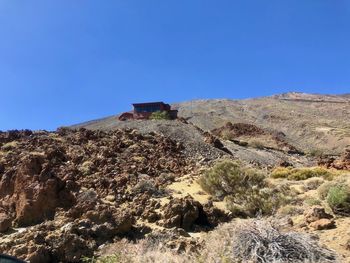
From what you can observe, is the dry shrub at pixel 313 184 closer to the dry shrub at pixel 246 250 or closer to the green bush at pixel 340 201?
the green bush at pixel 340 201

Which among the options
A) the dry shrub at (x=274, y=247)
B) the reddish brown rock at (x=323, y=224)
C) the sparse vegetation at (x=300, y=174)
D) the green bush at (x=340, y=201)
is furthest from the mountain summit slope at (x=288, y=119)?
the dry shrub at (x=274, y=247)

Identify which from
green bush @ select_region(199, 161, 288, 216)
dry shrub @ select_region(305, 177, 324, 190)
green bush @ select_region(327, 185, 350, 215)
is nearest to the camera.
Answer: green bush @ select_region(327, 185, 350, 215)

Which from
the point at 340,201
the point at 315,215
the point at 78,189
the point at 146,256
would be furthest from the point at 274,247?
the point at 78,189

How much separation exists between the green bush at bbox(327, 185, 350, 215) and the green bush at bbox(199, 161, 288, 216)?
1855 millimetres

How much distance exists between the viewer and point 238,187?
18.8 metres

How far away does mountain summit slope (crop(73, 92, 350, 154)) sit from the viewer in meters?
66.9

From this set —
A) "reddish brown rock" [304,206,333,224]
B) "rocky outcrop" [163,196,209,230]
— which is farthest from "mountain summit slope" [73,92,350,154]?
"reddish brown rock" [304,206,333,224]

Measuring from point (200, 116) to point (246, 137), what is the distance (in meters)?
23.1

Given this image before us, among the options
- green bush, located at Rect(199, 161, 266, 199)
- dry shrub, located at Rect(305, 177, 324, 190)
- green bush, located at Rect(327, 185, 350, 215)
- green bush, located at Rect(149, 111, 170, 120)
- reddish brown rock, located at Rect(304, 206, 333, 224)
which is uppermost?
green bush, located at Rect(149, 111, 170, 120)

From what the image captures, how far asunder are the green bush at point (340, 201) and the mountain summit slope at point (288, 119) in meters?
39.1

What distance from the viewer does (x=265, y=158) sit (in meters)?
35.4

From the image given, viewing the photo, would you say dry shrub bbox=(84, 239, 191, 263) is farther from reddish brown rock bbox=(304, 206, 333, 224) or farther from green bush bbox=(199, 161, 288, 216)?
green bush bbox=(199, 161, 288, 216)

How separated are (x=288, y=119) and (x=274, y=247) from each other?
7990 cm

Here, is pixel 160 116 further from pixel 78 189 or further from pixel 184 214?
pixel 184 214
